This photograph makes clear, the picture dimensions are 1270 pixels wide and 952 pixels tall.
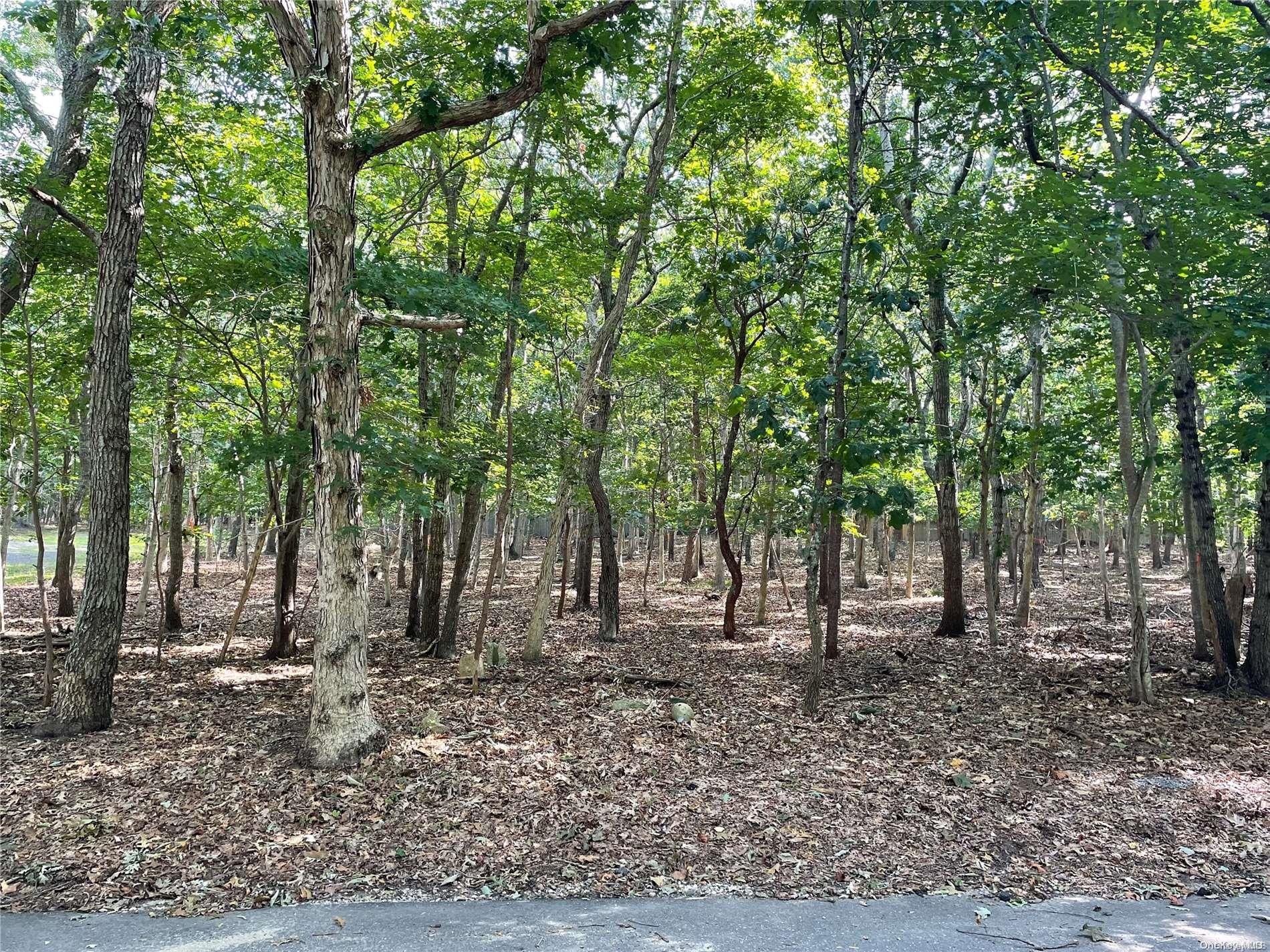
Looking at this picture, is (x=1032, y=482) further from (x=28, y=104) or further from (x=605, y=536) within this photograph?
(x=28, y=104)

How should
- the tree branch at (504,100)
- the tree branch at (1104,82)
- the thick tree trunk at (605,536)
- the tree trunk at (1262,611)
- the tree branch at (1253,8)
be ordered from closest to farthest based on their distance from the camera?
the tree branch at (504,100) → the tree branch at (1253,8) → the tree branch at (1104,82) → the tree trunk at (1262,611) → the thick tree trunk at (605,536)

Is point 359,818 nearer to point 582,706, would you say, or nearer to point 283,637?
point 582,706

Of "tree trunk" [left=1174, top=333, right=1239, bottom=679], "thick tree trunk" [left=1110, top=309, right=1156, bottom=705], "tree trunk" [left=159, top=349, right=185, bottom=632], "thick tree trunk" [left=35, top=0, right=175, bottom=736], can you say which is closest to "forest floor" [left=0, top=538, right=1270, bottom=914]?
"thick tree trunk" [left=1110, top=309, right=1156, bottom=705]

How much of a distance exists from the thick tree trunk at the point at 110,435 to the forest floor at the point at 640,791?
44 cm

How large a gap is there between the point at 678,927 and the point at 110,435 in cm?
584

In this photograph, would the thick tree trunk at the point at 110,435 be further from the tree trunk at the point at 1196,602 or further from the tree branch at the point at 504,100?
the tree trunk at the point at 1196,602

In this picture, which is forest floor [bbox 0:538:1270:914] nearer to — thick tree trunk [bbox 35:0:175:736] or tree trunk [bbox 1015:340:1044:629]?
thick tree trunk [bbox 35:0:175:736]

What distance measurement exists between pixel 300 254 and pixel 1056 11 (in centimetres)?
837

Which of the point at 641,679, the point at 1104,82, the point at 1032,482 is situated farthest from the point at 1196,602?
the point at 641,679

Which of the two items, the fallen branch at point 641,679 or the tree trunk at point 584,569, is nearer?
the fallen branch at point 641,679

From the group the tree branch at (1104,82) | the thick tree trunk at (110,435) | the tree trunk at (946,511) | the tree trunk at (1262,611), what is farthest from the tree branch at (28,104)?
the tree trunk at (1262,611)

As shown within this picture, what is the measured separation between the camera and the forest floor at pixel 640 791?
4148 millimetres

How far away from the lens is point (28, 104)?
22.8 ft

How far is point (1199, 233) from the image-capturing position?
6.07m
